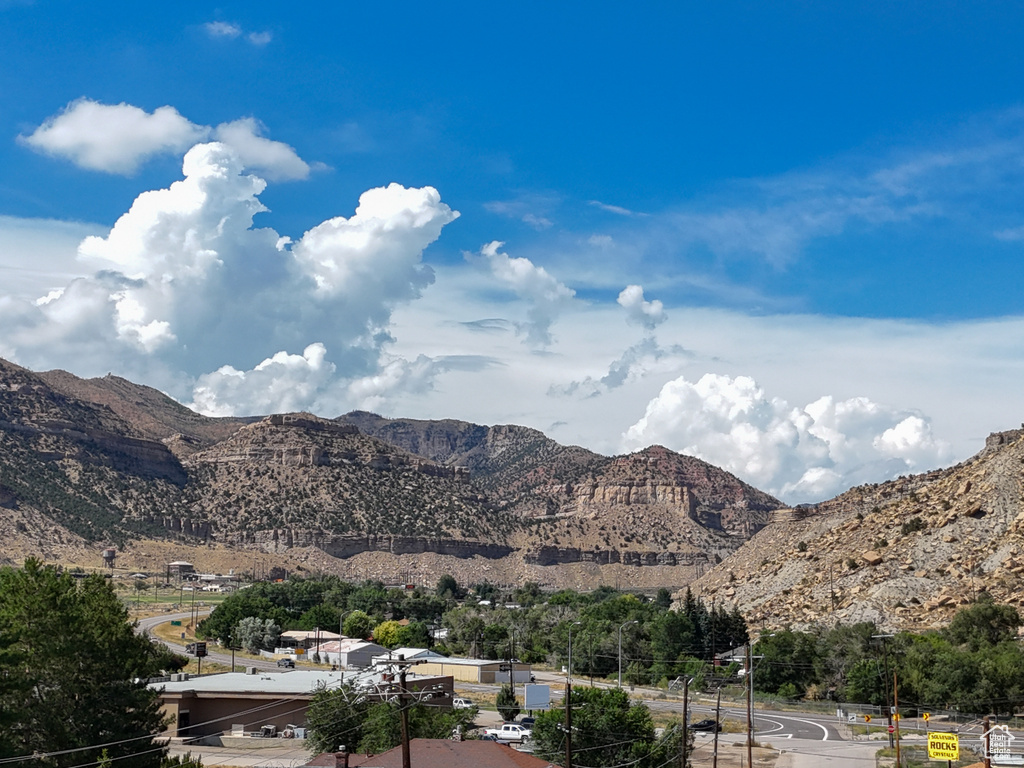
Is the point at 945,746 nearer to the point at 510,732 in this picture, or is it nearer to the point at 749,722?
the point at 749,722

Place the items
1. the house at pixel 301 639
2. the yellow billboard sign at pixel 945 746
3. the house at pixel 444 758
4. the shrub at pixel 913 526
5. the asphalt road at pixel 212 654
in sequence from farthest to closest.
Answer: the house at pixel 301 639
the shrub at pixel 913 526
the asphalt road at pixel 212 654
the house at pixel 444 758
the yellow billboard sign at pixel 945 746

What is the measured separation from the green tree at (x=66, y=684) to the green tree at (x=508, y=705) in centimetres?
2772

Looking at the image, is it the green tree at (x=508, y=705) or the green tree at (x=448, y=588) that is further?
the green tree at (x=448, y=588)

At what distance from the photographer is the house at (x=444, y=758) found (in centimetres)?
3693

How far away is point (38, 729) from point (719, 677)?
57.3 metres

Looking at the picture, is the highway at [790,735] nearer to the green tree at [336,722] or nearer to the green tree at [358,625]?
the green tree at [336,722]

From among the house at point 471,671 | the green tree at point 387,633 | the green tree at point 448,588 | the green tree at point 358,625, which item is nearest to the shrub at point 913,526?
the house at point 471,671

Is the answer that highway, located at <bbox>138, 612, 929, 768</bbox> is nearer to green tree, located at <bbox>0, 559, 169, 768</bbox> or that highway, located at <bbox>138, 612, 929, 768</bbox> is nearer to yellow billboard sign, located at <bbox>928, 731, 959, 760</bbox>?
yellow billboard sign, located at <bbox>928, 731, 959, 760</bbox>

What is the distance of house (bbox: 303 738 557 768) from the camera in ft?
121

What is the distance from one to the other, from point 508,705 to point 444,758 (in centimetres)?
3096

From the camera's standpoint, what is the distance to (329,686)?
59062mm

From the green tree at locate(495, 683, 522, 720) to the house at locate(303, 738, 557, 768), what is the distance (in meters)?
26.2

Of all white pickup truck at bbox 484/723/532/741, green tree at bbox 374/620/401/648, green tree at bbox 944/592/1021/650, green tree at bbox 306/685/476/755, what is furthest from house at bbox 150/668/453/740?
green tree at bbox 374/620/401/648

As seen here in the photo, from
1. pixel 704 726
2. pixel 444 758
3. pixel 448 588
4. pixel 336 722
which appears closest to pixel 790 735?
pixel 704 726
